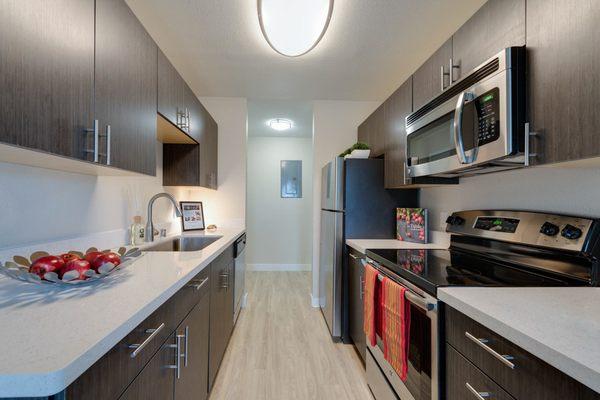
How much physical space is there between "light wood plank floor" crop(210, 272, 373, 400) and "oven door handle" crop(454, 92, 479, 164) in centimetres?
151

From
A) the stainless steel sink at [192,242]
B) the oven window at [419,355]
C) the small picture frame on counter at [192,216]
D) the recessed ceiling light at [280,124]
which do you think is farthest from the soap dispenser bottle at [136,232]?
the recessed ceiling light at [280,124]

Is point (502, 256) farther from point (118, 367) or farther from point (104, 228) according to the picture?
point (104, 228)

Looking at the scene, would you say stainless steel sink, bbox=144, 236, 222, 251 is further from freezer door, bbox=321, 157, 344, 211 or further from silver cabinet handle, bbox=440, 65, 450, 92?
silver cabinet handle, bbox=440, 65, 450, 92

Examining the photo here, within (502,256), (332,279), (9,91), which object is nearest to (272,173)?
(332,279)

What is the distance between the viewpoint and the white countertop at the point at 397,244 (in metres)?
2.02

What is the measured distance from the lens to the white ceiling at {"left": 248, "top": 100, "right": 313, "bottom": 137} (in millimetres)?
3472

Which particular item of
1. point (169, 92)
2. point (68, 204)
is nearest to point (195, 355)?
point (68, 204)

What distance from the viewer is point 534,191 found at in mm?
1378

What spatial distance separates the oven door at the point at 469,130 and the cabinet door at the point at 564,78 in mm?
88

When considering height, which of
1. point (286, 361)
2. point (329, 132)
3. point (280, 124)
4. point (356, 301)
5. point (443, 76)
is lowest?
point (286, 361)

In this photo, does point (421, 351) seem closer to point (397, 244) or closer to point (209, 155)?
point (397, 244)

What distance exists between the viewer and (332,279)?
8.13 ft

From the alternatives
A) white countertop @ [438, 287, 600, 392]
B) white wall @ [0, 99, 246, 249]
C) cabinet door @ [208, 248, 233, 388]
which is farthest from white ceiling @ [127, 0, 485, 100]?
white countertop @ [438, 287, 600, 392]

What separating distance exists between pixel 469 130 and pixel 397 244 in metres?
1.11
